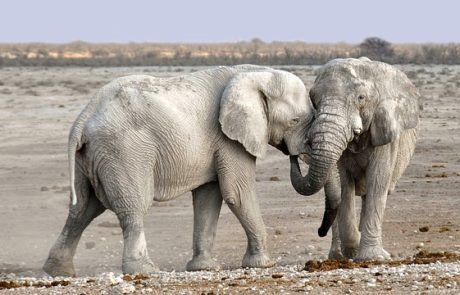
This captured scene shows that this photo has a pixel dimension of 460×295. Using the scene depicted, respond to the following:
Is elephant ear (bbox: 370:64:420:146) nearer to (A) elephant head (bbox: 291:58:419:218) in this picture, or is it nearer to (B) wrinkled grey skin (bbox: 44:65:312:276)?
(A) elephant head (bbox: 291:58:419:218)

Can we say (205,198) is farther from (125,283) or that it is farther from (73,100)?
(73,100)

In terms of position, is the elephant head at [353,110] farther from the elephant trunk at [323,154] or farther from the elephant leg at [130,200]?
the elephant leg at [130,200]

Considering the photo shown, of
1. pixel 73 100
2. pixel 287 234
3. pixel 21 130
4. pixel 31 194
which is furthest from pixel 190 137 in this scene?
pixel 73 100

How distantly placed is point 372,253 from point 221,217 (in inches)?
149

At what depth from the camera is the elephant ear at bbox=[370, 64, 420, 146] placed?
13.0 m

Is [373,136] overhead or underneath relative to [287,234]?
overhead

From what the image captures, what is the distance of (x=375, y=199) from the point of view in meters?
13.1

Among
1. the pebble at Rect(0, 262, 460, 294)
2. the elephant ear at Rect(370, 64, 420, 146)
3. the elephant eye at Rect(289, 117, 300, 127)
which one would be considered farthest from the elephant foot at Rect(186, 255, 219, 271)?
the elephant ear at Rect(370, 64, 420, 146)

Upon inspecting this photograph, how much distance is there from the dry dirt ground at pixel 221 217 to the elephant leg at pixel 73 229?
206 mm

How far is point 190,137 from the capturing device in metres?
13.0

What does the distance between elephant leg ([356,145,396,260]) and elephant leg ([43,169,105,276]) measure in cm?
221

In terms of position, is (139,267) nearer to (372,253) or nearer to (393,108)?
(372,253)

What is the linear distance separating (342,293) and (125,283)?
65.3 inches

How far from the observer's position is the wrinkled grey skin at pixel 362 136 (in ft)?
42.0
